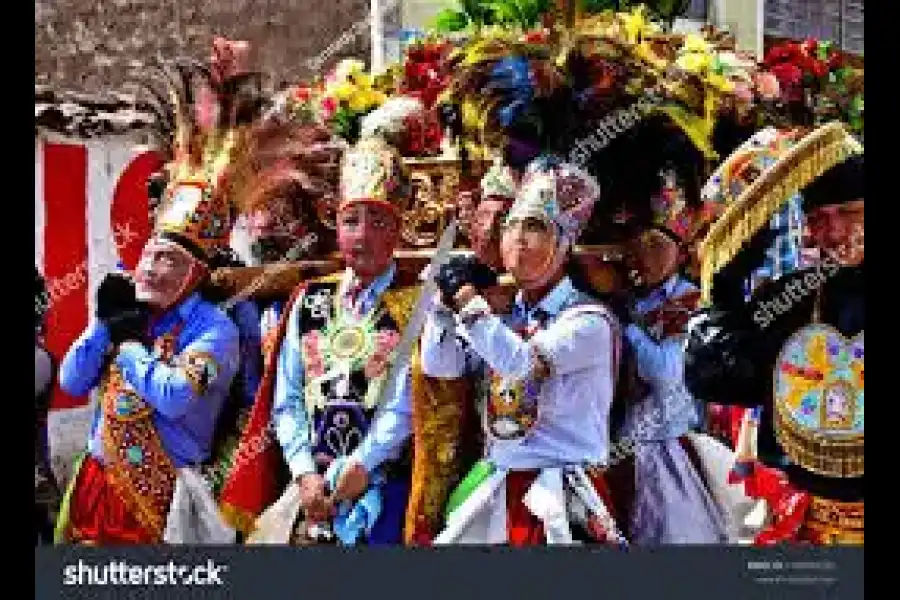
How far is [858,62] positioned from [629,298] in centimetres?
117

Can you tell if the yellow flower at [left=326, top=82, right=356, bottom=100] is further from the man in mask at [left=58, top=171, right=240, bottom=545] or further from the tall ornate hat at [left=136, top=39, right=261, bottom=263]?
the man in mask at [left=58, top=171, right=240, bottom=545]

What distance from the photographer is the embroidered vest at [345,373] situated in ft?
27.9

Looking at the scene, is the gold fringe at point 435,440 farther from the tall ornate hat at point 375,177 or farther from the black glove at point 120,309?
the black glove at point 120,309

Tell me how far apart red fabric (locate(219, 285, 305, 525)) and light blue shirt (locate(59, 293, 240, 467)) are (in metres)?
0.14

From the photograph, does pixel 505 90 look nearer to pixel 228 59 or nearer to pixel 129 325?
pixel 228 59

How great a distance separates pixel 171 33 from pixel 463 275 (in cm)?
135

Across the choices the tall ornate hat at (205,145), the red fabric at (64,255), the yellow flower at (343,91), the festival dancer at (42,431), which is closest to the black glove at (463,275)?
the yellow flower at (343,91)

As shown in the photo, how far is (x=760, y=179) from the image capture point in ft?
27.5

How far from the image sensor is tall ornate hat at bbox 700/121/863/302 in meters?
8.38

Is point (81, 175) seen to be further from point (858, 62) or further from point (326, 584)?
point (858, 62)

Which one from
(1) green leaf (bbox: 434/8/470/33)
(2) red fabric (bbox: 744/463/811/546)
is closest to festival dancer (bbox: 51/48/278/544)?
(1) green leaf (bbox: 434/8/470/33)

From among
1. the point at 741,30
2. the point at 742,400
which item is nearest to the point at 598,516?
the point at 742,400

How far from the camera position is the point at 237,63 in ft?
28.8

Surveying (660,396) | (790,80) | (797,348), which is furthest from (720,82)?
(660,396)
